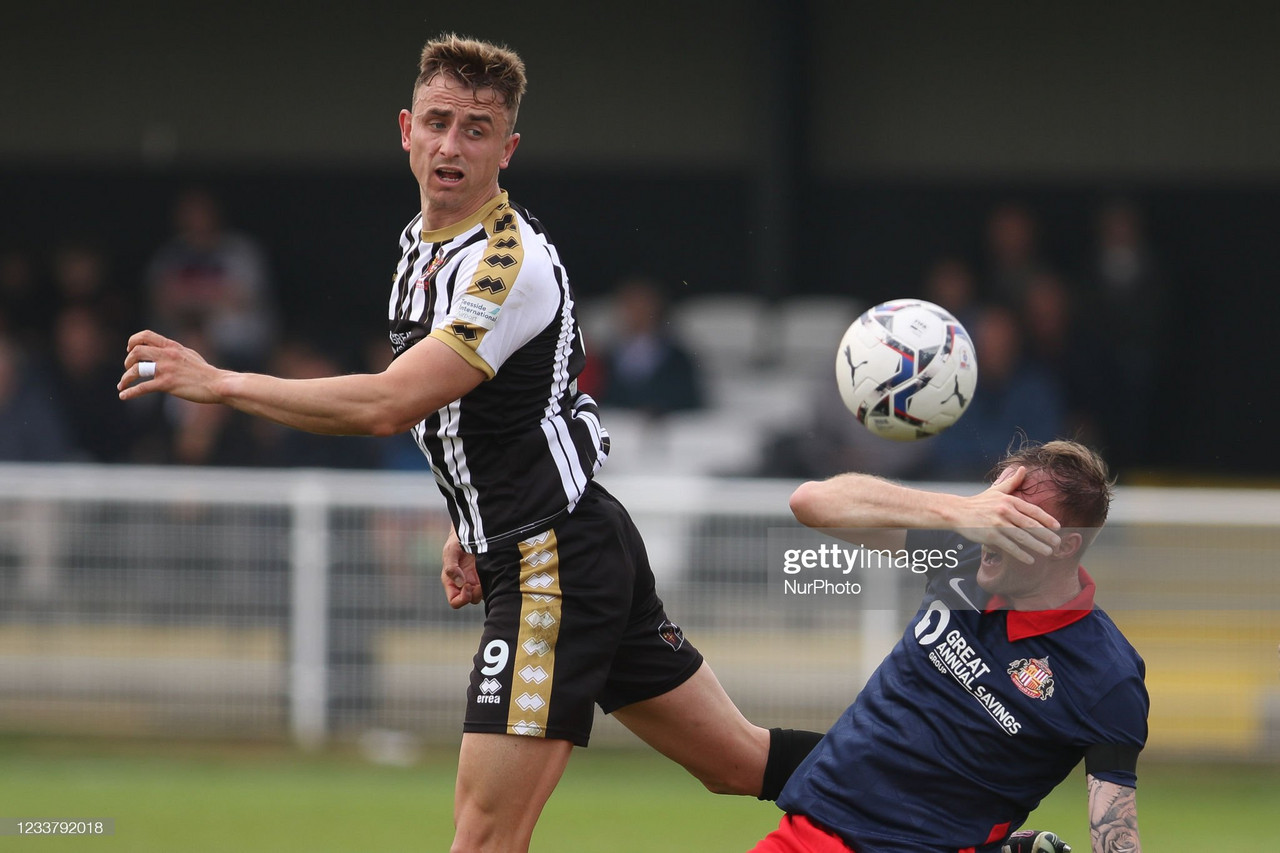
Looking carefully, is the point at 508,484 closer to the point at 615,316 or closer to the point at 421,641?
the point at 421,641

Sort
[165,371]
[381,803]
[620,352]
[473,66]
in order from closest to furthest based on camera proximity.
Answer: [165,371] → [473,66] → [381,803] → [620,352]

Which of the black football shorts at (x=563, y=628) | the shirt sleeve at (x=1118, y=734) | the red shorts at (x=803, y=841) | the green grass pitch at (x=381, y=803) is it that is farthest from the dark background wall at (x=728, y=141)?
the shirt sleeve at (x=1118, y=734)

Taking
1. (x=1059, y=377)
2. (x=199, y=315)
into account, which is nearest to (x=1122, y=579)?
(x=1059, y=377)

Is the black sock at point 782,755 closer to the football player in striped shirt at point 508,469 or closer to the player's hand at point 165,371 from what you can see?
the football player in striped shirt at point 508,469

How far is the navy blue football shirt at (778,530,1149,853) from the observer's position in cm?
380

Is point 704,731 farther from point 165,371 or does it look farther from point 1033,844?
point 165,371

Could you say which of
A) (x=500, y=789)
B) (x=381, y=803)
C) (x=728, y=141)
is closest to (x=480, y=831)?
(x=500, y=789)

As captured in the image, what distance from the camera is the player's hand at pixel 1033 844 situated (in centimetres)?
406

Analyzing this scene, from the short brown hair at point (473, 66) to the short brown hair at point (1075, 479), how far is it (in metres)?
1.72

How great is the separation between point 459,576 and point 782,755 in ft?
3.47

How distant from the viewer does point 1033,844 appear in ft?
13.4

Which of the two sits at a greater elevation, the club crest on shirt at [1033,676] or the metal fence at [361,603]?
the club crest on shirt at [1033,676]

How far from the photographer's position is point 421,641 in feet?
28.9

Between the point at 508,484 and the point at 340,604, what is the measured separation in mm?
4464
